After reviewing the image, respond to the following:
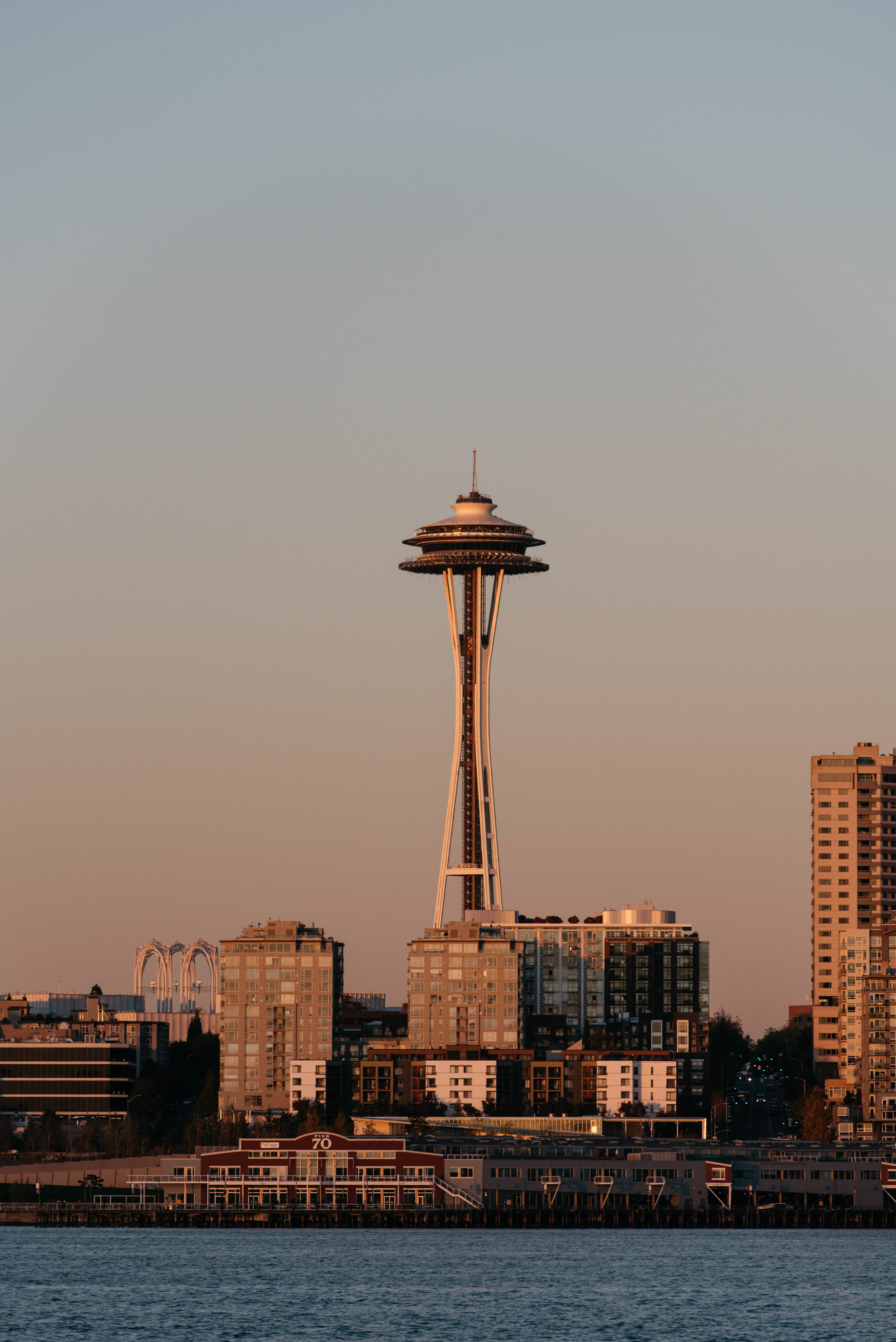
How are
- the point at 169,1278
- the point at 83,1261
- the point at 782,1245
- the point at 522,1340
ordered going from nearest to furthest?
the point at 522,1340 < the point at 169,1278 < the point at 83,1261 < the point at 782,1245

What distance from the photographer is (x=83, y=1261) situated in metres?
180

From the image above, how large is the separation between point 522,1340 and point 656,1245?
55.6 m

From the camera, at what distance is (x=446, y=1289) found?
526ft

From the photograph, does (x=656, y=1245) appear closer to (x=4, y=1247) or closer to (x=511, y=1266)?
(x=511, y=1266)

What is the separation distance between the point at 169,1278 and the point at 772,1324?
3889cm

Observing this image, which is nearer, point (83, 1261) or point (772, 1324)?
point (772, 1324)

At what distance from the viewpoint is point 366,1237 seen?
7805 inches

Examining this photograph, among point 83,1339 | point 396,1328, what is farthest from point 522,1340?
point 83,1339

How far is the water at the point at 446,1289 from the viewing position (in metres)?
143

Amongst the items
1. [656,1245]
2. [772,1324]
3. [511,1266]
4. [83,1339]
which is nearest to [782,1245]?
[656,1245]

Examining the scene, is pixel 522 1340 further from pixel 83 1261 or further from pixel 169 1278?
pixel 83 1261

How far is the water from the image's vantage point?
14312cm

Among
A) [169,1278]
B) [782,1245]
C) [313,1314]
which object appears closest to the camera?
[313,1314]


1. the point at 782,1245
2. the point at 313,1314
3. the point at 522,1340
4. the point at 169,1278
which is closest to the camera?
the point at 522,1340
